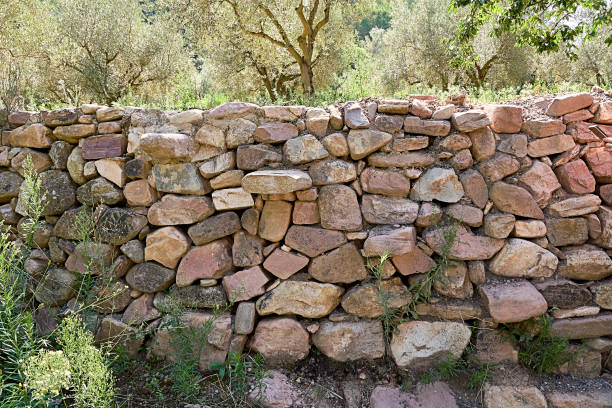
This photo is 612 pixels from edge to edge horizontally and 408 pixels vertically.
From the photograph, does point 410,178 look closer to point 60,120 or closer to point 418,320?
point 418,320

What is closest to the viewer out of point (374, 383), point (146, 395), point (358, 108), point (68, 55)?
point (146, 395)

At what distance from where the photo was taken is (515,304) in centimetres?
258

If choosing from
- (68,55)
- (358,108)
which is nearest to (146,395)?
(358,108)

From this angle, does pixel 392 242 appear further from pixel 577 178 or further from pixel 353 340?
pixel 577 178

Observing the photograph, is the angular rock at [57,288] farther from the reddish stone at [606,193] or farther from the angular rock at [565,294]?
the reddish stone at [606,193]

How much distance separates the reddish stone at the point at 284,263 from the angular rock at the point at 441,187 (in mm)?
958

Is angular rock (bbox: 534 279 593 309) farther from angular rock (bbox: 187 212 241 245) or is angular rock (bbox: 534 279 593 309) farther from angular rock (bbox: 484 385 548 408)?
angular rock (bbox: 187 212 241 245)

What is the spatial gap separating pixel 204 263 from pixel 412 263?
1462mm

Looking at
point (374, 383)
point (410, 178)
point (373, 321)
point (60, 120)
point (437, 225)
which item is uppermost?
point (60, 120)

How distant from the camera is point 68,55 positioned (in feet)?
29.7

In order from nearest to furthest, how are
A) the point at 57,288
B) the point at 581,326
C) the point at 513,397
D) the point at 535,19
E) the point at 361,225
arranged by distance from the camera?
the point at 513,397
the point at 581,326
the point at 361,225
the point at 57,288
the point at 535,19

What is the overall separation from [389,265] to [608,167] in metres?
1.68

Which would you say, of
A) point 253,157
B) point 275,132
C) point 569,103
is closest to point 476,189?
point 569,103

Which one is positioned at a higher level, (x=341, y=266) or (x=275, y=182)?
(x=275, y=182)
